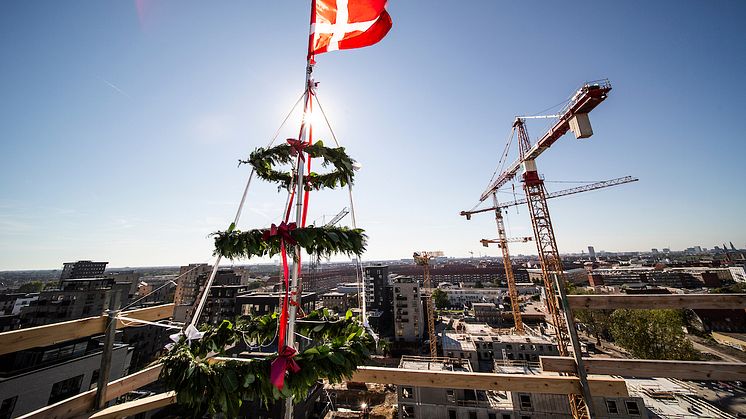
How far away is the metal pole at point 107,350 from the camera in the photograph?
2.44m

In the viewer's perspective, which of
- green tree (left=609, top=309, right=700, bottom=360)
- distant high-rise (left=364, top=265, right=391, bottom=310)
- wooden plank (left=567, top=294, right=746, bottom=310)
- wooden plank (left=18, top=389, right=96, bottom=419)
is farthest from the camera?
distant high-rise (left=364, top=265, right=391, bottom=310)

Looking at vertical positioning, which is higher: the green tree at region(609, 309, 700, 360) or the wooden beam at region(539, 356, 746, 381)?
the wooden beam at region(539, 356, 746, 381)

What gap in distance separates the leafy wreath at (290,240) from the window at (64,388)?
71.4 feet

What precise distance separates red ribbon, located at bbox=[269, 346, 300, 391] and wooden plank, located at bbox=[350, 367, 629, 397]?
1.00 metres

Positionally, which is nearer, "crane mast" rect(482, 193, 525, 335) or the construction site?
the construction site

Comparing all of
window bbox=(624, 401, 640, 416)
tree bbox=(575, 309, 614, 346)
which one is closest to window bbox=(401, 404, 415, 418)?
window bbox=(624, 401, 640, 416)

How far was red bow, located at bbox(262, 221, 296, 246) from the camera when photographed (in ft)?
7.38

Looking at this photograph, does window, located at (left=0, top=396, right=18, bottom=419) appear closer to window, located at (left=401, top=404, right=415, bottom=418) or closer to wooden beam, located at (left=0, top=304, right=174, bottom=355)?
wooden beam, located at (left=0, top=304, right=174, bottom=355)

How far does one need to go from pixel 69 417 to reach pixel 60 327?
0.78 metres

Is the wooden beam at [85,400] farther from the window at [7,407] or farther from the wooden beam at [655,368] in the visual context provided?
the window at [7,407]

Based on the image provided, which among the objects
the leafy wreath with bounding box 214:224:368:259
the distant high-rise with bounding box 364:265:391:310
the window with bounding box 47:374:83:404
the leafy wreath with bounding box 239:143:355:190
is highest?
the leafy wreath with bounding box 239:143:355:190

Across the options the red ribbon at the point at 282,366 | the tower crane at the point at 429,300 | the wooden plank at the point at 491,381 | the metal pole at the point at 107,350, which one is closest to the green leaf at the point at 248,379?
the red ribbon at the point at 282,366

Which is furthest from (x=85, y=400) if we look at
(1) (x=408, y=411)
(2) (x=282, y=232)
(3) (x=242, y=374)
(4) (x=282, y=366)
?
(1) (x=408, y=411)

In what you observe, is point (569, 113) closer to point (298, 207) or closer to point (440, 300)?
point (298, 207)
